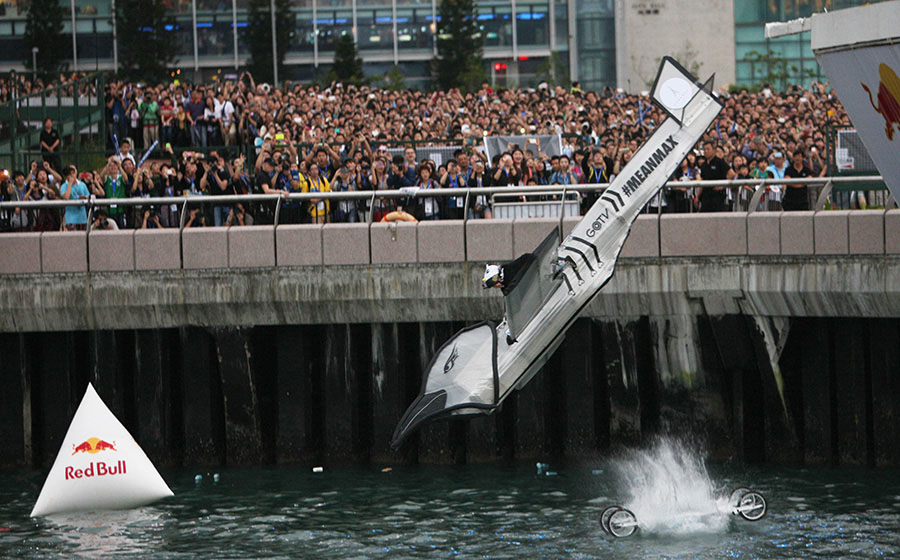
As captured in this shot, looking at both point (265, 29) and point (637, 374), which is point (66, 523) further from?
point (265, 29)

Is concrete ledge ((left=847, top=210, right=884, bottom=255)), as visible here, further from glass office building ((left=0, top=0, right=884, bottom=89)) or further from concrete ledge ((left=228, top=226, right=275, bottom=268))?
glass office building ((left=0, top=0, right=884, bottom=89))

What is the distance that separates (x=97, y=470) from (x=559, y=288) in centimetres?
799

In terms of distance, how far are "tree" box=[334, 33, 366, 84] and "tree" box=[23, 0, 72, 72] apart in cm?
1681

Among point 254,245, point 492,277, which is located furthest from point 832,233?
point 254,245

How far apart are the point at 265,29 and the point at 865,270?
244 ft

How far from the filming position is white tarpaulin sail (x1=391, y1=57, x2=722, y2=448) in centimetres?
1856

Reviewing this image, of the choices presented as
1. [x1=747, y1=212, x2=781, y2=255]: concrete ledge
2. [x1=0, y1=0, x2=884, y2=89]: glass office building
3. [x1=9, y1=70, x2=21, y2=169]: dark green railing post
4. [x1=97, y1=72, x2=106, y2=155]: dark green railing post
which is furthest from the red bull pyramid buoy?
[x1=0, y1=0, x2=884, y2=89]: glass office building

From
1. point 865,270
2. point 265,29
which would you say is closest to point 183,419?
point 865,270

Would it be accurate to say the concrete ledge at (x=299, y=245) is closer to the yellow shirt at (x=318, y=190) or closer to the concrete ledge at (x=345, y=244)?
the concrete ledge at (x=345, y=244)

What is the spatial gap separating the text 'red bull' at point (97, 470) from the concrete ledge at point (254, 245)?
3.97 metres

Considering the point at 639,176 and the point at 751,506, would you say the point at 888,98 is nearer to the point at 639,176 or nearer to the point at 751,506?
the point at 639,176

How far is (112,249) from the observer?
24.9 meters

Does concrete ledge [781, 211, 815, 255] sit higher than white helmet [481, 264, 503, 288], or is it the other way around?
concrete ledge [781, 211, 815, 255]

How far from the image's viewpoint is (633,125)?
128 feet
